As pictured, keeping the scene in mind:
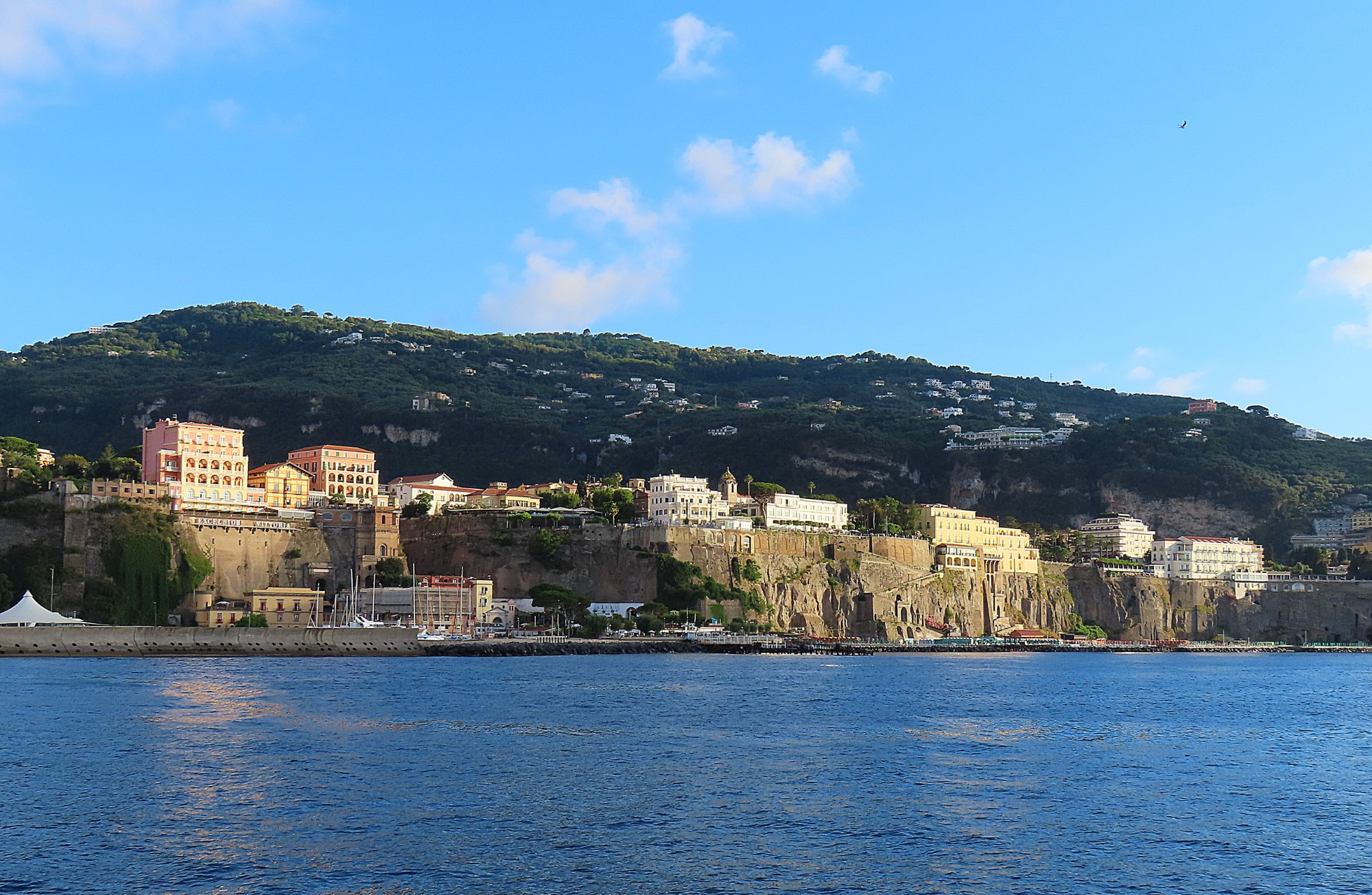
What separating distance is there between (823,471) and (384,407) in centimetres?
5918

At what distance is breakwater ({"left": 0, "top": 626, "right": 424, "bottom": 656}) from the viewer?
80812 millimetres

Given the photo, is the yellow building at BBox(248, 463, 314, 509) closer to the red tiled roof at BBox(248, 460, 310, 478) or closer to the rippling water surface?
the red tiled roof at BBox(248, 460, 310, 478)

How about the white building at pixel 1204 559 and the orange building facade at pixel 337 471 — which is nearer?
the orange building facade at pixel 337 471

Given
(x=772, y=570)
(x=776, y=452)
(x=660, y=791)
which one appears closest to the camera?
(x=660, y=791)

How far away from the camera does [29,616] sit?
8181 centimetres

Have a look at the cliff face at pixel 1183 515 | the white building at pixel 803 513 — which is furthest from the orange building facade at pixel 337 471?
the cliff face at pixel 1183 515

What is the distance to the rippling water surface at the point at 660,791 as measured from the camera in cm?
2523

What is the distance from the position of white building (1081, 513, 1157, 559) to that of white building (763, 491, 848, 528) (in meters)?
32.8

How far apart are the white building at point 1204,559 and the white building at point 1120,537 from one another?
274 cm

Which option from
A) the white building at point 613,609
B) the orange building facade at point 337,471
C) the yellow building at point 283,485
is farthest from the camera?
the orange building facade at point 337,471

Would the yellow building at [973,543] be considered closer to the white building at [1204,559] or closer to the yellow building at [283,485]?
the white building at [1204,559]

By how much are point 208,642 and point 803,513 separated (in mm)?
64966

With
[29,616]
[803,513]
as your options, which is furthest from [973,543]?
[29,616]

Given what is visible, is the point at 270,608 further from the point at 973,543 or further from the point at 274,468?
the point at 973,543
